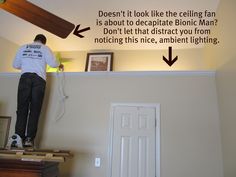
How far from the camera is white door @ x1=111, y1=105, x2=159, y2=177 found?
2.80 metres

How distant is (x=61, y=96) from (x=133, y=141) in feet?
3.90

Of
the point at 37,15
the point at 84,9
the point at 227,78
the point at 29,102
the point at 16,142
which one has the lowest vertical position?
the point at 16,142

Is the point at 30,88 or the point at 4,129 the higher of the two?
the point at 30,88

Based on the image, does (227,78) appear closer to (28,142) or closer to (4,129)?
(28,142)

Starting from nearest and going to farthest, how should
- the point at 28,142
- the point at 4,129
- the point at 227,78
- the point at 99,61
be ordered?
the point at 28,142
the point at 227,78
the point at 4,129
the point at 99,61

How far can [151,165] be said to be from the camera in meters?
2.78

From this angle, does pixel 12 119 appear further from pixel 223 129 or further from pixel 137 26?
pixel 223 129

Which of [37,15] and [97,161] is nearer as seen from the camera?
[37,15]

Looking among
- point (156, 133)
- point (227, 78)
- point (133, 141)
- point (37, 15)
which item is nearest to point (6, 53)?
point (37, 15)

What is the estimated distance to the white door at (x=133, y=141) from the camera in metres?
2.80

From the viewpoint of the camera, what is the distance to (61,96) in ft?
10.4

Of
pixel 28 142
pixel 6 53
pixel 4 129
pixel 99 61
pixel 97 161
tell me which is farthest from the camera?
pixel 99 61

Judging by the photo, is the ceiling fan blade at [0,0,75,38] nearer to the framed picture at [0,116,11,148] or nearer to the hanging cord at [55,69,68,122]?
the hanging cord at [55,69,68,122]

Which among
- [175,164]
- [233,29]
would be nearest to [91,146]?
[175,164]
